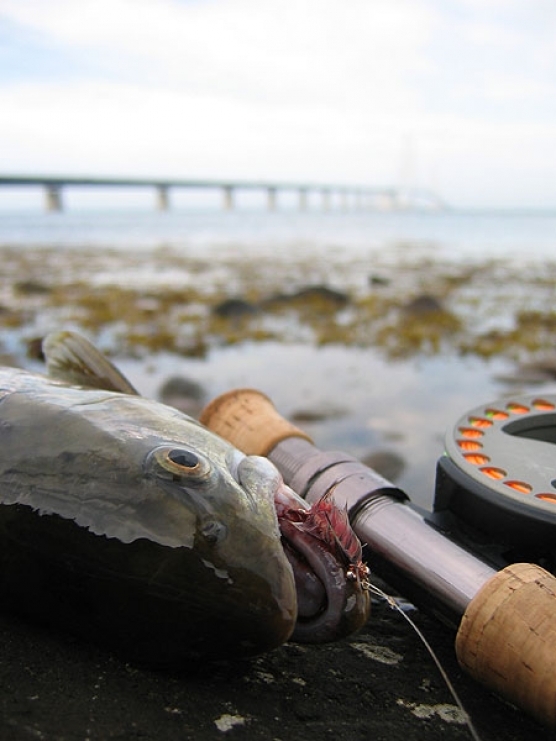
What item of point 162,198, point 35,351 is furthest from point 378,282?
point 162,198

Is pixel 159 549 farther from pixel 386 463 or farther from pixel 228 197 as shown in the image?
pixel 228 197

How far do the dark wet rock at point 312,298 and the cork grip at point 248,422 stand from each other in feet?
32.1

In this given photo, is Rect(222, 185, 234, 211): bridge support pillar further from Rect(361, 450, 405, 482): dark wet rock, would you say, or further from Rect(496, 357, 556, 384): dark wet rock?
Rect(361, 450, 405, 482): dark wet rock

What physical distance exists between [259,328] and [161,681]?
9.18m

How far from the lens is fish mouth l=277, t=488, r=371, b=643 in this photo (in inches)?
76.3

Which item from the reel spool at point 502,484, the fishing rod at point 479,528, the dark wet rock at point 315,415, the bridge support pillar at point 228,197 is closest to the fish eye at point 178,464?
the fishing rod at point 479,528

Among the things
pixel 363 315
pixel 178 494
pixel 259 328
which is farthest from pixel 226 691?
pixel 363 315

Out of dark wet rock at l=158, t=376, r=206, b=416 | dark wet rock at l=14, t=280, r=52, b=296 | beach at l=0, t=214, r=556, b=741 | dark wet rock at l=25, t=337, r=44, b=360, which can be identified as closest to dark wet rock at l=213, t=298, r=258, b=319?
beach at l=0, t=214, r=556, b=741

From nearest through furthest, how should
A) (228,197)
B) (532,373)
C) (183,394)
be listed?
(183,394) < (532,373) < (228,197)

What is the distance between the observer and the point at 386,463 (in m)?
5.41

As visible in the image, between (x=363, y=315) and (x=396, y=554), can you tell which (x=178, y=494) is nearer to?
(x=396, y=554)

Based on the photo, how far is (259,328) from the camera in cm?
1109

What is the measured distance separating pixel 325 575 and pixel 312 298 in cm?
→ 1192

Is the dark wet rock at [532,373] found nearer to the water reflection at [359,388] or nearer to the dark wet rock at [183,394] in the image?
the water reflection at [359,388]
